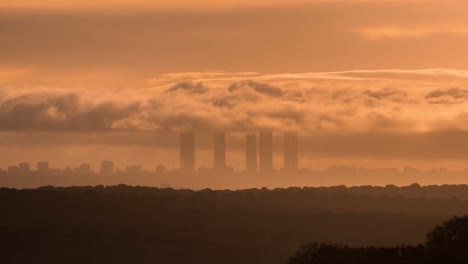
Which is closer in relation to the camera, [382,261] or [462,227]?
[382,261]

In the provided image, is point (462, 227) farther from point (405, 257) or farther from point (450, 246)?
point (405, 257)

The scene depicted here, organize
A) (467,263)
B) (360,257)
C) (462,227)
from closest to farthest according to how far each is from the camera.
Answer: (467,263) < (360,257) < (462,227)

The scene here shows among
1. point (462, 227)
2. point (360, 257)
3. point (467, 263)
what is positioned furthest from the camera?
point (462, 227)

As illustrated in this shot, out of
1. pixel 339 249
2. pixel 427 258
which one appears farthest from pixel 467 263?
pixel 339 249

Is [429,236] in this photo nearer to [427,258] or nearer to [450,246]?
[450,246]

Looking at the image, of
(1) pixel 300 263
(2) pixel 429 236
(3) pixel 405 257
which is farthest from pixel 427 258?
(2) pixel 429 236

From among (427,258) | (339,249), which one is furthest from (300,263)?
(427,258)

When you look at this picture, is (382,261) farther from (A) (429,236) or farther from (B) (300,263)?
(A) (429,236)

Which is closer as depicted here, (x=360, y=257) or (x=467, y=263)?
(x=467, y=263)
